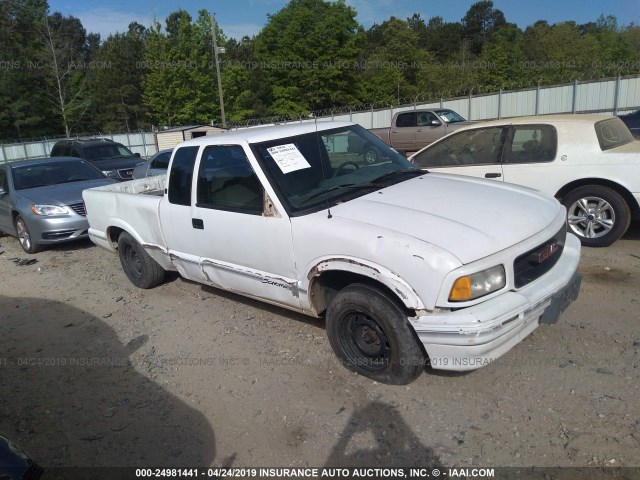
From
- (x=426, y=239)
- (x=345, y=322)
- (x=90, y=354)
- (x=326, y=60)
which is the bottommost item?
(x=90, y=354)

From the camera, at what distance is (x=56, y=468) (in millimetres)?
A: 3098

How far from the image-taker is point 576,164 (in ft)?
19.3

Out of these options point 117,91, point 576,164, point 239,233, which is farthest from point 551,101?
point 117,91

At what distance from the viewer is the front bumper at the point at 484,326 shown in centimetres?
298

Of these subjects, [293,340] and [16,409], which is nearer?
[16,409]

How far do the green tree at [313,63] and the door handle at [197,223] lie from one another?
162 feet

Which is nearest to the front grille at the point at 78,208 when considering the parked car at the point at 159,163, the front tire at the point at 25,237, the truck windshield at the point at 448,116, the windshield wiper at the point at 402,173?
the front tire at the point at 25,237

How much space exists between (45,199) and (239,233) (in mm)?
5832

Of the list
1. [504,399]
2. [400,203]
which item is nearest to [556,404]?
[504,399]

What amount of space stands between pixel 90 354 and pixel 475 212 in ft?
12.0

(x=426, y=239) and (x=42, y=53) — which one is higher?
(x=42, y=53)

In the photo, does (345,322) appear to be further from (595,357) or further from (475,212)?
(595,357)

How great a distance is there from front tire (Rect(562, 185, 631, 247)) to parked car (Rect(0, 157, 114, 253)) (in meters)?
7.47

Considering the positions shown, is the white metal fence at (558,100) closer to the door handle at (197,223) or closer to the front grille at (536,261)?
the door handle at (197,223)
